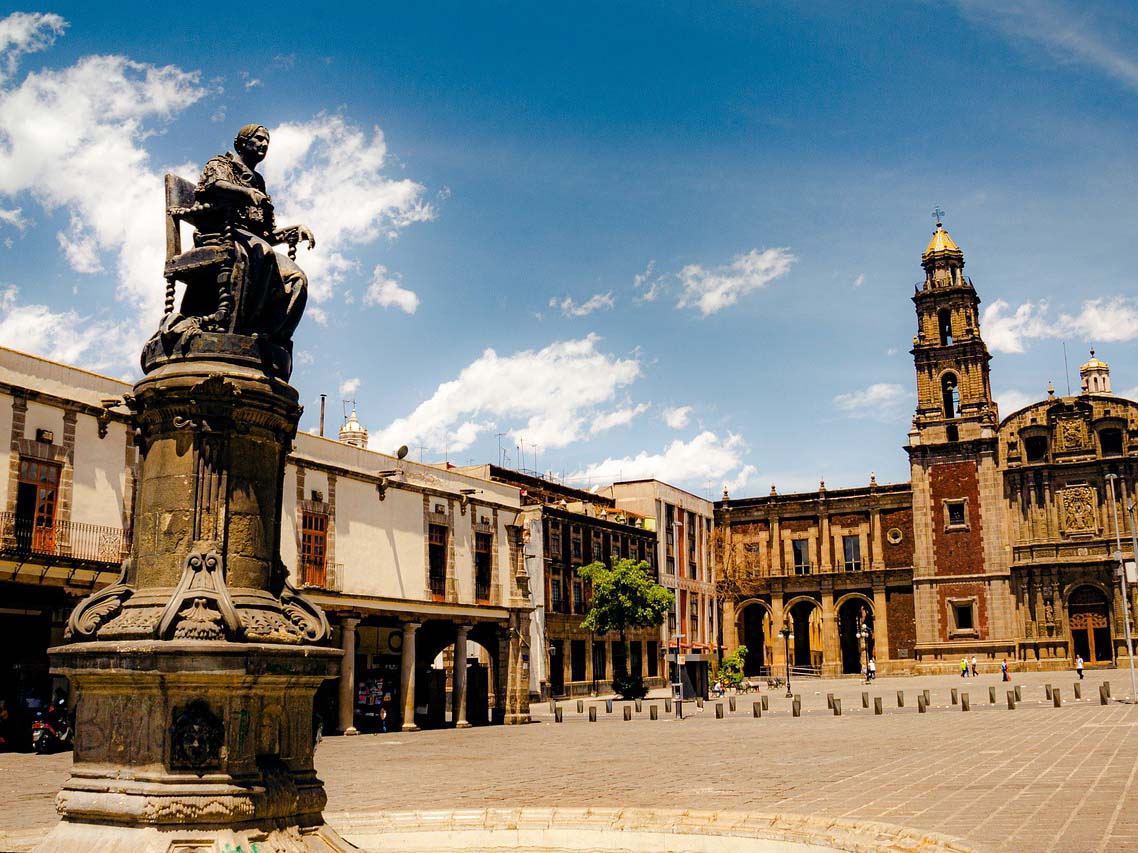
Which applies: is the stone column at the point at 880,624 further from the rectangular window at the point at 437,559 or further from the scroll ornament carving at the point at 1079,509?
the rectangular window at the point at 437,559

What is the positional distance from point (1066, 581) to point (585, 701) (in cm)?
2946

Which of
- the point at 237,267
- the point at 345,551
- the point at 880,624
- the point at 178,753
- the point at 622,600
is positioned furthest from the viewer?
the point at 880,624

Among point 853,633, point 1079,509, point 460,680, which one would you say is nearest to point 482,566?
point 460,680

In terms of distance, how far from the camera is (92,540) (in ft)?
79.7

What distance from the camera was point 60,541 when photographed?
77.0ft

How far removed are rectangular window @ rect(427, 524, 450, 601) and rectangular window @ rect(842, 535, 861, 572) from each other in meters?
42.5

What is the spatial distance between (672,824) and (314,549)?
75.9ft

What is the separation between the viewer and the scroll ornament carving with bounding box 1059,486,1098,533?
61094 millimetres

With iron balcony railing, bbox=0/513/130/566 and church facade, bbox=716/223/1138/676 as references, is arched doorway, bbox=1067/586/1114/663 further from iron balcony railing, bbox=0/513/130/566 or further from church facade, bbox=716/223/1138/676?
iron balcony railing, bbox=0/513/130/566

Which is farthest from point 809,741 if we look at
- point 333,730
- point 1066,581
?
point 1066,581

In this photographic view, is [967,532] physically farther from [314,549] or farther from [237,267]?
[237,267]

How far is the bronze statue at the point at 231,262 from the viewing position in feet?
26.0

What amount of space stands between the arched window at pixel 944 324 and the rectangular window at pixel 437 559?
42.2 m

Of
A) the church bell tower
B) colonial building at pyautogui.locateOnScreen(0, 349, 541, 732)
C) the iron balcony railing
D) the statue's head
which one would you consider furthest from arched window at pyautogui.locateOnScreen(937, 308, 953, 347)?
the statue's head
